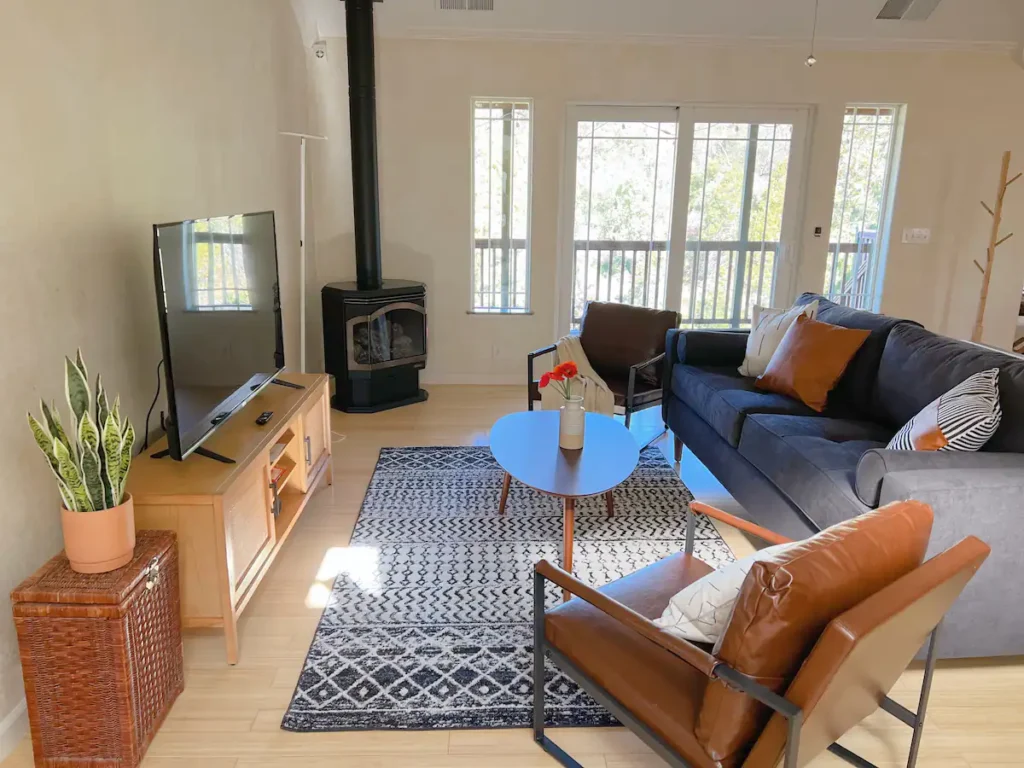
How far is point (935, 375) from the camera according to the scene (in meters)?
2.78

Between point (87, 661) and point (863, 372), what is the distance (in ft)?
10.4

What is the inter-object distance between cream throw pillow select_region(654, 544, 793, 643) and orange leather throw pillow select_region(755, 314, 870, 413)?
1.99m

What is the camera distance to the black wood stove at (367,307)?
4570 mm

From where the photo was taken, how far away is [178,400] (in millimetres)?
2293

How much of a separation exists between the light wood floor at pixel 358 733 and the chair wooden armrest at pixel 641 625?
22.7 inches

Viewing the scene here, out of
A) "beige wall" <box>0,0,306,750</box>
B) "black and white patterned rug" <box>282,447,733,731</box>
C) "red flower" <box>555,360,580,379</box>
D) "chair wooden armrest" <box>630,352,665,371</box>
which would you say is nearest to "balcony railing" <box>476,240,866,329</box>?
"chair wooden armrest" <box>630,352,665,371</box>

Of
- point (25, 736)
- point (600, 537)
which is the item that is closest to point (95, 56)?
point (25, 736)

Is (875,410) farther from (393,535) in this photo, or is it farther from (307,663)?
(307,663)

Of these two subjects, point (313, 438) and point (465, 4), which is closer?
point (313, 438)

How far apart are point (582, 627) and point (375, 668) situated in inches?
32.0

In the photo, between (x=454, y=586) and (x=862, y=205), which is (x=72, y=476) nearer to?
(x=454, y=586)

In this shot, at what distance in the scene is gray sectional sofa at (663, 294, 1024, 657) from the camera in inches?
80.2

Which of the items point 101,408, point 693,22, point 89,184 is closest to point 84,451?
point 101,408

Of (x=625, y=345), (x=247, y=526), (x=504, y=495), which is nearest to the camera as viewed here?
(x=247, y=526)
